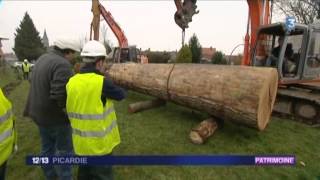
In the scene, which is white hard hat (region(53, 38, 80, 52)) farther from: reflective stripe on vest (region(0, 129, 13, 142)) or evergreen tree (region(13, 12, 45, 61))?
evergreen tree (region(13, 12, 45, 61))

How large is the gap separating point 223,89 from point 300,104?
366cm

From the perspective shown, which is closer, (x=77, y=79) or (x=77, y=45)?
(x=77, y=79)

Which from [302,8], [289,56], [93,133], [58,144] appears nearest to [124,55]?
[289,56]

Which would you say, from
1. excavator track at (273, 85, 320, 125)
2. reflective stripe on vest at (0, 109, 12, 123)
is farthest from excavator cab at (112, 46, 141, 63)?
reflective stripe on vest at (0, 109, 12, 123)

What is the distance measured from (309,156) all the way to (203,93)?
6.92 ft

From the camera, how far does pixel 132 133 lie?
571 centimetres

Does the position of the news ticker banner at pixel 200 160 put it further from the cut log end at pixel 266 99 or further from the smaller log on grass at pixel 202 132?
the smaller log on grass at pixel 202 132

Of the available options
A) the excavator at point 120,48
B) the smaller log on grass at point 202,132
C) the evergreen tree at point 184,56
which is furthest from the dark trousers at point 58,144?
the evergreen tree at point 184,56

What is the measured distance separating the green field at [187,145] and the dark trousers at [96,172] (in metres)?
0.79

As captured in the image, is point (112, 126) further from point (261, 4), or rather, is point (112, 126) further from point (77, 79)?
point (261, 4)

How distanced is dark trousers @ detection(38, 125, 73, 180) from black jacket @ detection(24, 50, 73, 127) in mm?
92

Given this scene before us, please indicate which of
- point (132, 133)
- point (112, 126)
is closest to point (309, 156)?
point (132, 133)

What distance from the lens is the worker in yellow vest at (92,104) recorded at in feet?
8.75

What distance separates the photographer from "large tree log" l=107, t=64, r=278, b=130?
454 cm
